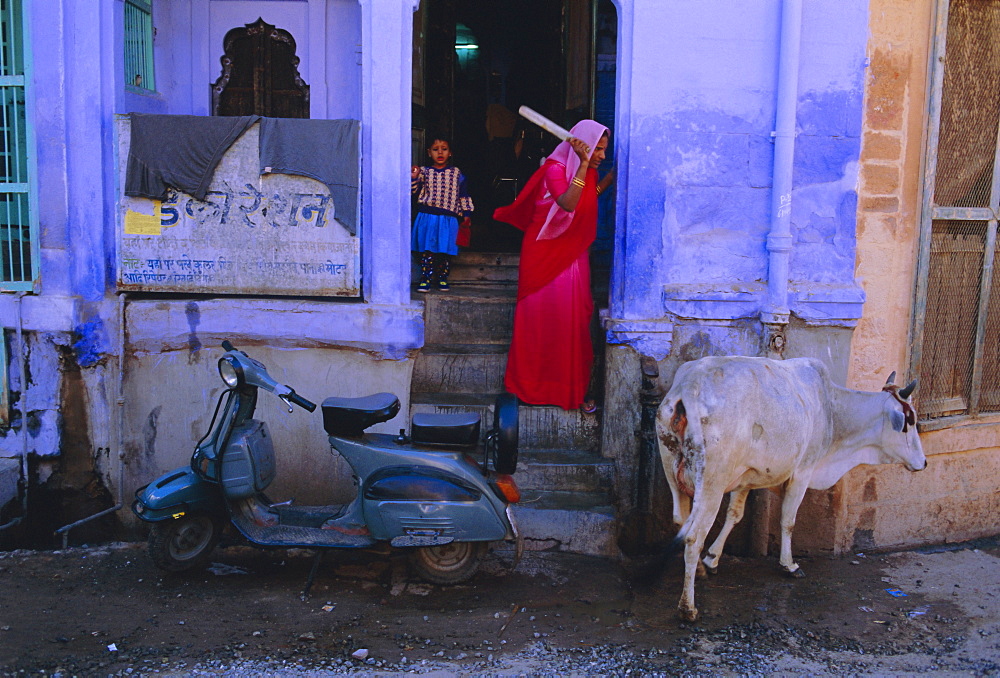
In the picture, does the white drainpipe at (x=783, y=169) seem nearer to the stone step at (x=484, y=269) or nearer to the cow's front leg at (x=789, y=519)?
the cow's front leg at (x=789, y=519)

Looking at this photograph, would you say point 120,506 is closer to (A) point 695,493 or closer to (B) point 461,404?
(B) point 461,404

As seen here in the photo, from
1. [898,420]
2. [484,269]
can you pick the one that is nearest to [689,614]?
[898,420]

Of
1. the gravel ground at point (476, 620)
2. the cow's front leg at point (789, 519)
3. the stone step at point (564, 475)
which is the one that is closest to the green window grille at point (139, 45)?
the gravel ground at point (476, 620)

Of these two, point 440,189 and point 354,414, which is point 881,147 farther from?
point 354,414

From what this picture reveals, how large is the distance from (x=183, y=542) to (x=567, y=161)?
3.38 metres

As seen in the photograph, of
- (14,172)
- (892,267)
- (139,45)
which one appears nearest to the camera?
(14,172)

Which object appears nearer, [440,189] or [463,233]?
[440,189]

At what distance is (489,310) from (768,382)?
2.44m

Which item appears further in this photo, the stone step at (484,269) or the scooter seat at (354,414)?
the stone step at (484,269)

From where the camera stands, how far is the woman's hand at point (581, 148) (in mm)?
5520

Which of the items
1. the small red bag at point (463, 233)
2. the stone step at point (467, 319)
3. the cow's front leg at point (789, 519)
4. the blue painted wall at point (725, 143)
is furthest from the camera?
the small red bag at point (463, 233)

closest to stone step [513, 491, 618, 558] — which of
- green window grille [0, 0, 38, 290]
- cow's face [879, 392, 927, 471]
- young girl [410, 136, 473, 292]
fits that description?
cow's face [879, 392, 927, 471]

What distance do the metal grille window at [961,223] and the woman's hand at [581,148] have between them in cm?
234

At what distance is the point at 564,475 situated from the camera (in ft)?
19.1
